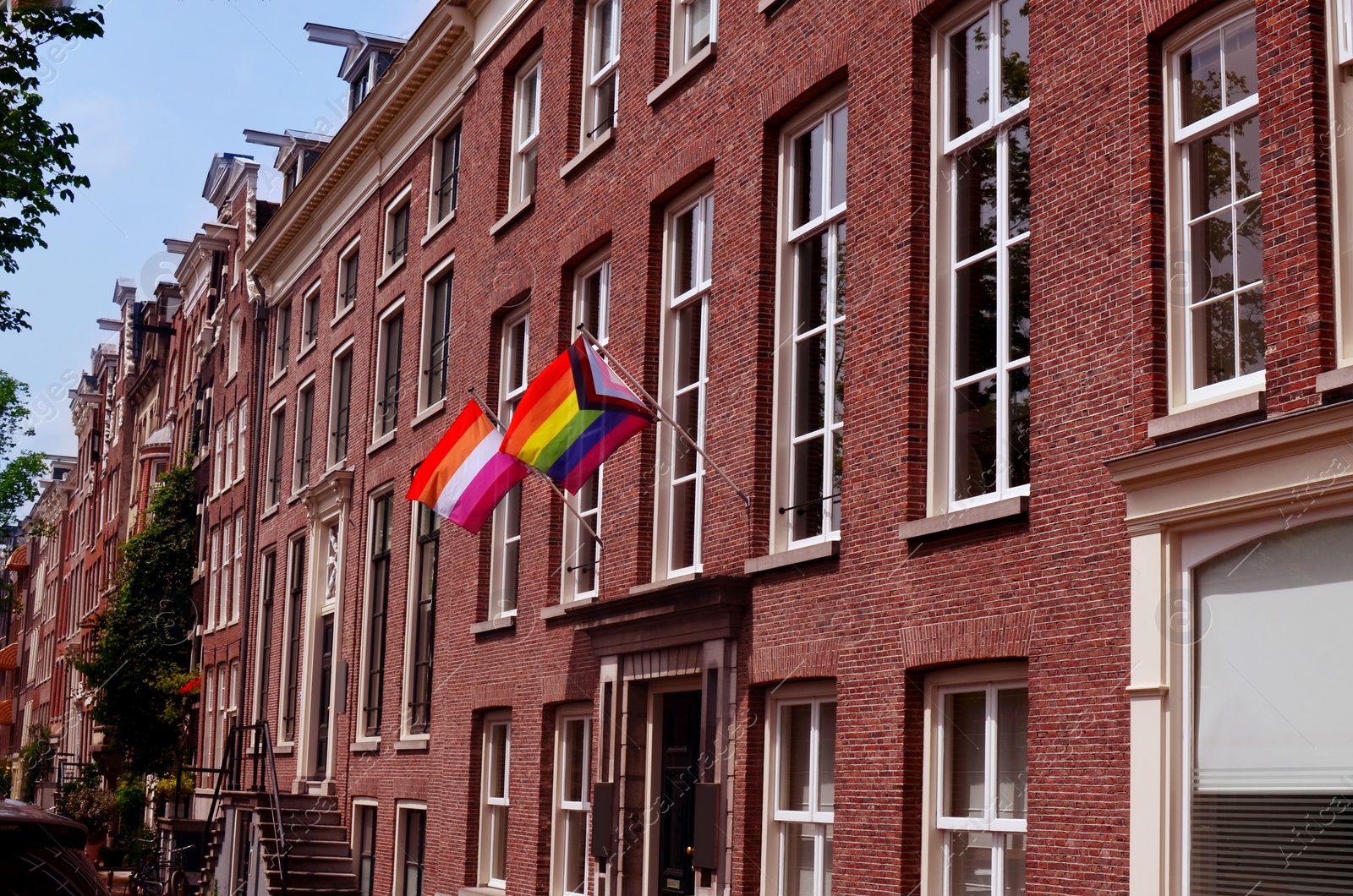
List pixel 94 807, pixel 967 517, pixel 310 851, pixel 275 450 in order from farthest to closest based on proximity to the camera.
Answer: pixel 94 807, pixel 275 450, pixel 310 851, pixel 967 517

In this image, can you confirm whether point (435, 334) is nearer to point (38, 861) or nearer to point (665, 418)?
point (665, 418)

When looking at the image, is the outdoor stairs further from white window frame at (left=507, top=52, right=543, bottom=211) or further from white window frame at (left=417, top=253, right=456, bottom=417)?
white window frame at (left=507, top=52, right=543, bottom=211)

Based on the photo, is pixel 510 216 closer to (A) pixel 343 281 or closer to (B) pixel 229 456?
(A) pixel 343 281

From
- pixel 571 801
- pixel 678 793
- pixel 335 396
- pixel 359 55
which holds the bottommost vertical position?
Answer: pixel 571 801

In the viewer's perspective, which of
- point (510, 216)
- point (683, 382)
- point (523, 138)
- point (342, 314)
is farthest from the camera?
point (342, 314)

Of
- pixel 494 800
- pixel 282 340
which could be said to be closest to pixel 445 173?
pixel 494 800

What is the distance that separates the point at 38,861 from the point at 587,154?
Result: 14080 millimetres

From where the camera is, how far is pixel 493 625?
812 inches

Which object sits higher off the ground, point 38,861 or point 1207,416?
point 1207,416

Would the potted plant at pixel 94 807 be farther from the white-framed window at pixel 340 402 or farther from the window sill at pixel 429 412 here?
the window sill at pixel 429 412

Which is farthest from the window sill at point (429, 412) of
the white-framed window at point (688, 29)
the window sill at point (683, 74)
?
the white-framed window at point (688, 29)

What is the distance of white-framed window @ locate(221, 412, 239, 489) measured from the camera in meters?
39.8

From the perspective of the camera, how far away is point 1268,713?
8.91 meters

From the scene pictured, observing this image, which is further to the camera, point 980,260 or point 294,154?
point 294,154
